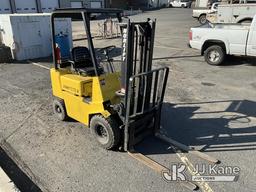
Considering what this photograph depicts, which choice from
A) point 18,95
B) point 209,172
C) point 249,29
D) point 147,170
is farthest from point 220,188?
point 249,29

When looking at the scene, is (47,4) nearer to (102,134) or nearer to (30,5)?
(30,5)

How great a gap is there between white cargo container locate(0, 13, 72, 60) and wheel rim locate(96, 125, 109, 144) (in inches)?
354

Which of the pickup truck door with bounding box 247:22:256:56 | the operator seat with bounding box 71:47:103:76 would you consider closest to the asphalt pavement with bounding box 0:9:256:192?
the pickup truck door with bounding box 247:22:256:56

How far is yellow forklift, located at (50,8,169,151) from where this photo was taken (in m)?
4.35

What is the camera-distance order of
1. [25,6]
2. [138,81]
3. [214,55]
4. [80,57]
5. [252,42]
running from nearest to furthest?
[138,81] → [80,57] → [252,42] → [214,55] → [25,6]

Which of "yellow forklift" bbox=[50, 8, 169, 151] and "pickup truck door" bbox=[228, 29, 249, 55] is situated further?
"pickup truck door" bbox=[228, 29, 249, 55]

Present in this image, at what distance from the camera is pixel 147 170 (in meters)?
4.33

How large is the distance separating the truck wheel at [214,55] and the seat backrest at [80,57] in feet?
23.1

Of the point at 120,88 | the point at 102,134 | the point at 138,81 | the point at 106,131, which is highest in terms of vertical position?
the point at 138,81

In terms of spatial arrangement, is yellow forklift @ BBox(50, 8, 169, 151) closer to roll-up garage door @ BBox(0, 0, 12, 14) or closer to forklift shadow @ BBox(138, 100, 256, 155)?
forklift shadow @ BBox(138, 100, 256, 155)

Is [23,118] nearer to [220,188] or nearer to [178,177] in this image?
[178,177]

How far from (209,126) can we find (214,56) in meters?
5.94

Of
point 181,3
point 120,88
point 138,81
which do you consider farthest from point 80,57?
point 181,3

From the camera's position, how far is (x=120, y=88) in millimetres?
4895
